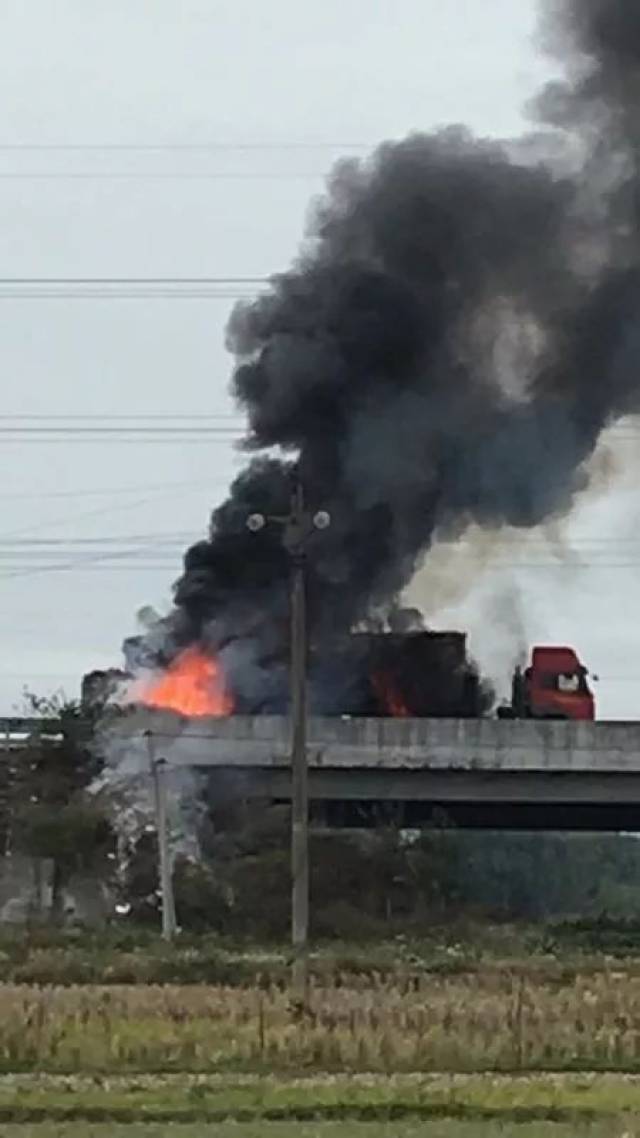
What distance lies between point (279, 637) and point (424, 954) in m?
18.7

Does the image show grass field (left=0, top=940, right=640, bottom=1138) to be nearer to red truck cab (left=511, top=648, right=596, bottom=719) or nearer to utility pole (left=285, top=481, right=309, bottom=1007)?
utility pole (left=285, top=481, right=309, bottom=1007)

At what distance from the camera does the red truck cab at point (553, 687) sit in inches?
3073

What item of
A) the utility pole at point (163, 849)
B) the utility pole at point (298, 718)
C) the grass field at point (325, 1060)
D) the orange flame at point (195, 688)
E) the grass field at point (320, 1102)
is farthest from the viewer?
the orange flame at point (195, 688)

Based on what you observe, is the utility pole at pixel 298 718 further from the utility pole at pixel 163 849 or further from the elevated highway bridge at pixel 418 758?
the elevated highway bridge at pixel 418 758

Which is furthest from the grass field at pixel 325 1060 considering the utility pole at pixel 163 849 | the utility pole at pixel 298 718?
the utility pole at pixel 163 849

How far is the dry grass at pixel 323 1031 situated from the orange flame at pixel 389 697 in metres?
38.0

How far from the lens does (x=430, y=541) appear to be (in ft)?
243

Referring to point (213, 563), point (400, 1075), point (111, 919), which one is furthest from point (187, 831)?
point (400, 1075)

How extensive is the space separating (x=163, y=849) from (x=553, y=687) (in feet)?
69.0

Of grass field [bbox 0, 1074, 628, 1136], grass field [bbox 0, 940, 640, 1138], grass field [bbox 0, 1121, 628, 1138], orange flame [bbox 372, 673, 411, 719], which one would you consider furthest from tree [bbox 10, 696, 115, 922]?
grass field [bbox 0, 1121, 628, 1138]

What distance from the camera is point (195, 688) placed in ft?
238

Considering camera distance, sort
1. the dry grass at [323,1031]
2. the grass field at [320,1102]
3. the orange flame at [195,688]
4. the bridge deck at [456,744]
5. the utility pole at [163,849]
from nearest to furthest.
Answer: the grass field at [320,1102]
the dry grass at [323,1031]
the utility pole at [163,849]
the bridge deck at [456,744]
the orange flame at [195,688]

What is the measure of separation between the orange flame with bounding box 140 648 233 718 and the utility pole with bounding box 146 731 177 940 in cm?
493

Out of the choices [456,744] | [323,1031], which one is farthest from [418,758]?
[323,1031]
